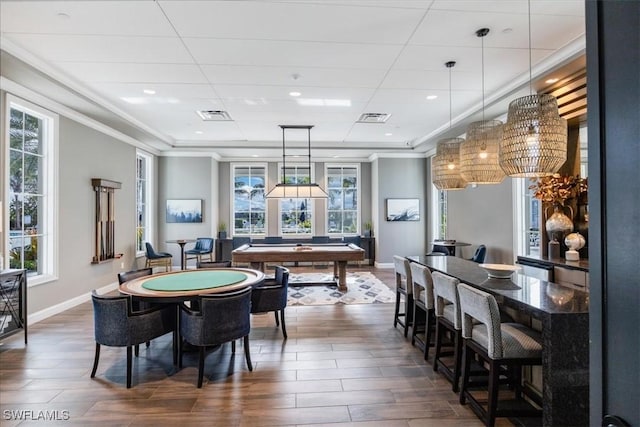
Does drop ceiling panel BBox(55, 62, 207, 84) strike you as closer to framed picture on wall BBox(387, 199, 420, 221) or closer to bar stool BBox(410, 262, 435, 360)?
bar stool BBox(410, 262, 435, 360)

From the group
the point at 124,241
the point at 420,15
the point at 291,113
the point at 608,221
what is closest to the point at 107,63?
the point at 291,113

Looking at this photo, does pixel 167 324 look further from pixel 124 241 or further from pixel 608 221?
pixel 124 241

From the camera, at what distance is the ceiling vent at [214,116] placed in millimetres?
5980

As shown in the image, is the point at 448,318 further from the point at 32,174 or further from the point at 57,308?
the point at 32,174

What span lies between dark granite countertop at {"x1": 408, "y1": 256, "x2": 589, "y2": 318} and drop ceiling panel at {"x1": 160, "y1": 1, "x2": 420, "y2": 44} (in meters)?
2.41

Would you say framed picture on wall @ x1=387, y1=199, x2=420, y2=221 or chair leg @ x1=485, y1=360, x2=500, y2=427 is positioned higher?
framed picture on wall @ x1=387, y1=199, x2=420, y2=221

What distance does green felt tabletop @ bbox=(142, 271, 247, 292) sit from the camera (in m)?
3.42

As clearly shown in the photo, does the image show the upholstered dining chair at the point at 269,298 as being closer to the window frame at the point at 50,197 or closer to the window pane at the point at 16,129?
the window frame at the point at 50,197

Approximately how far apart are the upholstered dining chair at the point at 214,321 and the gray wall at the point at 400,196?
641 centimetres

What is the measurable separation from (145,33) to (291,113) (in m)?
2.93

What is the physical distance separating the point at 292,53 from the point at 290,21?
622 millimetres

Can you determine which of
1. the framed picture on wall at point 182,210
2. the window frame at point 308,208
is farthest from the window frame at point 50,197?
the window frame at point 308,208

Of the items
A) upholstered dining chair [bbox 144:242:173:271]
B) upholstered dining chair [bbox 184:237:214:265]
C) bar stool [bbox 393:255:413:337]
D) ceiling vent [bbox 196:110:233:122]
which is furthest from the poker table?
upholstered dining chair [bbox 184:237:214:265]

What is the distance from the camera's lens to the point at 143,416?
2.56 metres
